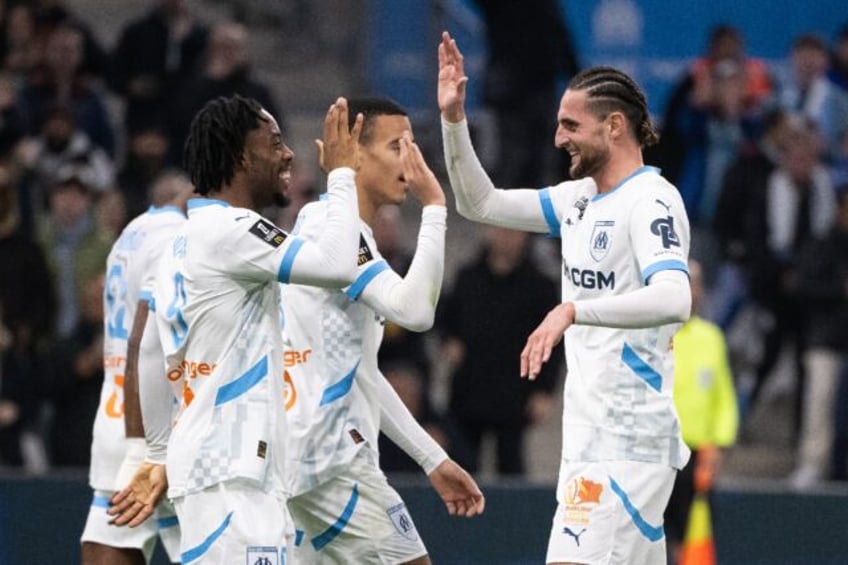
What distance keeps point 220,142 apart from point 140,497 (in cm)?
134

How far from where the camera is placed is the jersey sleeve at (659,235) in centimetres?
675

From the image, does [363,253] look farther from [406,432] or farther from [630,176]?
[630,176]

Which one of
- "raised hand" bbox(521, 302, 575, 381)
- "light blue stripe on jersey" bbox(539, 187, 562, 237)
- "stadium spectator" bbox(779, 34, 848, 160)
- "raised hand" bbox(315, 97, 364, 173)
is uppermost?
"stadium spectator" bbox(779, 34, 848, 160)

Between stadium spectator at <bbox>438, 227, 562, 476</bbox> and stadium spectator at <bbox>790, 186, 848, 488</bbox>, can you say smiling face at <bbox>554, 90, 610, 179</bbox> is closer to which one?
stadium spectator at <bbox>438, 227, 562, 476</bbox>

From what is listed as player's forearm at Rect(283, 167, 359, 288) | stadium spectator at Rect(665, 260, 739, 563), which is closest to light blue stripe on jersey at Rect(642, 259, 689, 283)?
player's forearm at Rect(283, 167, 359, 288)

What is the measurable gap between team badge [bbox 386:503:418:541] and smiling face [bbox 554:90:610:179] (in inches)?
58.9

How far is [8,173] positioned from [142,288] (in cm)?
671

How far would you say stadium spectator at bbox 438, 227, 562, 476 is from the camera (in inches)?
518

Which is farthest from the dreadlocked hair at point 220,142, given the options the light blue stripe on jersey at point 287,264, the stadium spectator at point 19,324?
the stadium spectator at point 19,324

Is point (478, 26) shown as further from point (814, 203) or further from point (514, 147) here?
point (814, 203)

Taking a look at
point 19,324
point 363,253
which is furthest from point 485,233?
point 363,253

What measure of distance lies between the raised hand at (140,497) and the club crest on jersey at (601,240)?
5.78 ft

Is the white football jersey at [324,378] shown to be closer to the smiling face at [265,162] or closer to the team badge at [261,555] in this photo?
the smiling face at [265,162]

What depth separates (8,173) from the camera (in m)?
14.6
